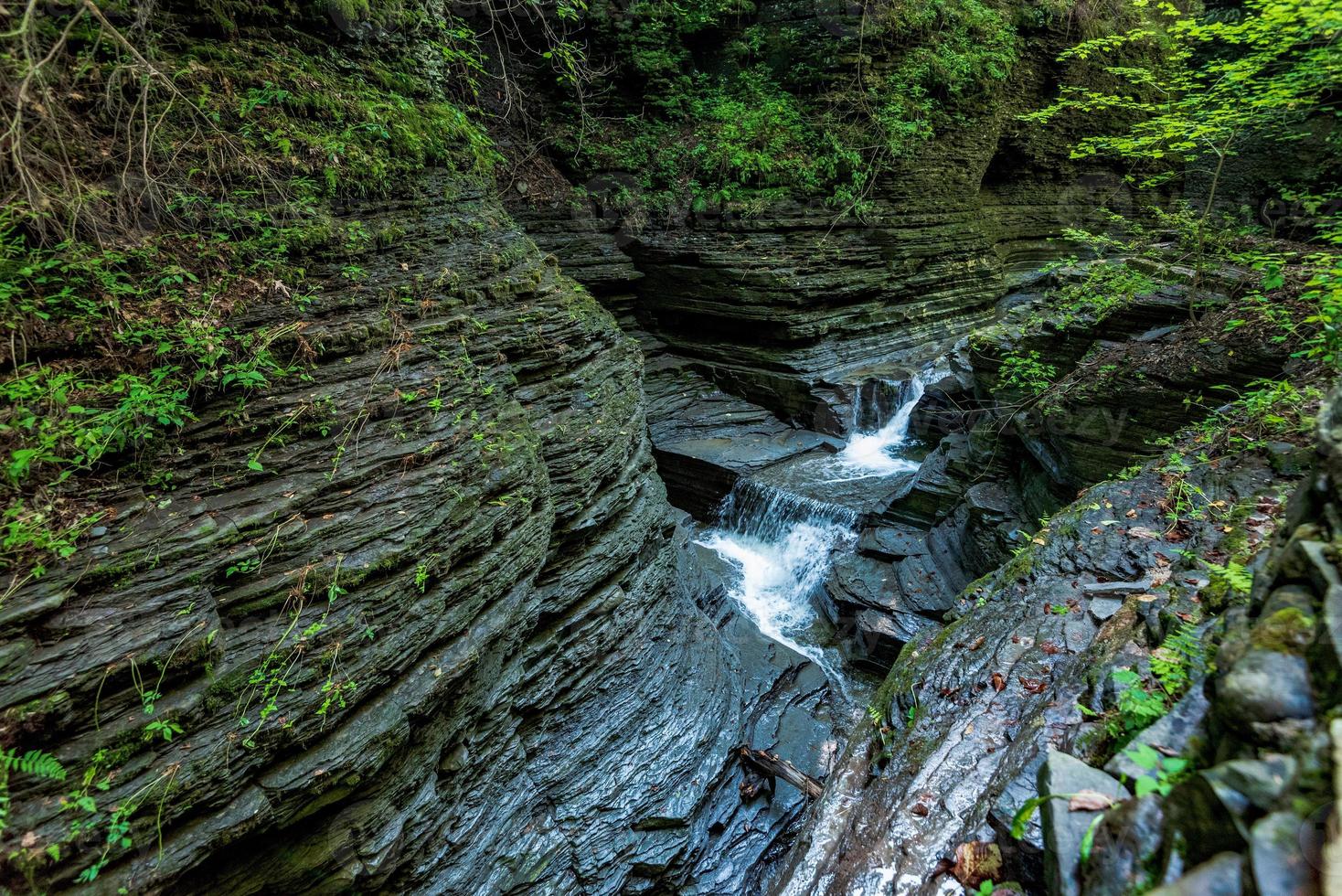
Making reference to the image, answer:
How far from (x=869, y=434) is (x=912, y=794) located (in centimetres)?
967

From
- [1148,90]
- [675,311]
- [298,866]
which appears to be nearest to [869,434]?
[675,311]

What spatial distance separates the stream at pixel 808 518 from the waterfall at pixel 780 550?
16 mm

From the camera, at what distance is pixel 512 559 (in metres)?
4.78

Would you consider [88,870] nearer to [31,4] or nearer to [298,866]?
[298,866]

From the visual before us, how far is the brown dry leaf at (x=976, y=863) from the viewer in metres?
2.29

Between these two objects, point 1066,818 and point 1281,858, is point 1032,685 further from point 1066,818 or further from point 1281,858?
point 1281,858

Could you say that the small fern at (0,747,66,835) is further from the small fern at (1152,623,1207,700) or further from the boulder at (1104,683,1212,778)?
the small fern at (1152,623,1207,700)

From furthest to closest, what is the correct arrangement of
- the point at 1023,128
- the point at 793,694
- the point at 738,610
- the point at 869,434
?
1. the point at 1023,128
2. the point at 869,434
3. the point at 738,610
4. the point at 793,694

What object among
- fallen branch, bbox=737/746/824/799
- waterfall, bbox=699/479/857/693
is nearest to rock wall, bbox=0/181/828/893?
fallen branch, bbox=737/746/824/799

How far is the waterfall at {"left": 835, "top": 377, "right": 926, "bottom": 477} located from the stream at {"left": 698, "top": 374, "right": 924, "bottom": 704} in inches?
0.7

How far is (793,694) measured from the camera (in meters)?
7.01

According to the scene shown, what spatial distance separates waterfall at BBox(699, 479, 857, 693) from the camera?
8805mm

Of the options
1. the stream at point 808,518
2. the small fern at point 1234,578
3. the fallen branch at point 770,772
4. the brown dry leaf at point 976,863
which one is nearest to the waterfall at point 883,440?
the stream at point 808,518

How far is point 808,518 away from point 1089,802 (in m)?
8.26
